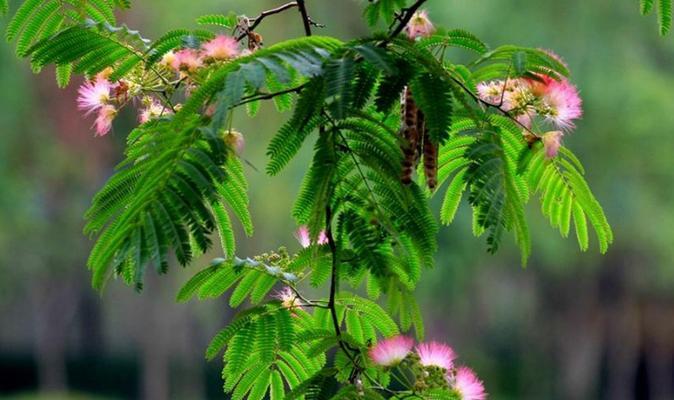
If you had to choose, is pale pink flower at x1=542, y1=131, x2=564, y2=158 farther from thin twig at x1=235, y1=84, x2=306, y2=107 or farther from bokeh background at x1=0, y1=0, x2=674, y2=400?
bokeh background at x1=0, y1=0, x2=674, y2=400

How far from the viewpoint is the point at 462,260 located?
1902cm

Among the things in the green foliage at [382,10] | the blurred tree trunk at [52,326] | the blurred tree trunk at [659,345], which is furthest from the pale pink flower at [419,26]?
the blurred tree trunk at [52,326]

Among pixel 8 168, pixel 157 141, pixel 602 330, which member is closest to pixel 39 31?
pixel 157 141

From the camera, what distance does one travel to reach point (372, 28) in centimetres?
178

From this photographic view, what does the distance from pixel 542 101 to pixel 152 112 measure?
0.68 m

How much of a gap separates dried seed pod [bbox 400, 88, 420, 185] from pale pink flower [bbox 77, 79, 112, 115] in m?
0.62

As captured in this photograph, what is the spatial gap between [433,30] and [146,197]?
55 cm

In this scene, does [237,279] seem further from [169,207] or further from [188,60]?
[169,207]

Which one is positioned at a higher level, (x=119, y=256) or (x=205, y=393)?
(x=205, y=393)

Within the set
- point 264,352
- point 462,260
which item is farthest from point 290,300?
point 462,260

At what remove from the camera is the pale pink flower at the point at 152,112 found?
78.5 inches

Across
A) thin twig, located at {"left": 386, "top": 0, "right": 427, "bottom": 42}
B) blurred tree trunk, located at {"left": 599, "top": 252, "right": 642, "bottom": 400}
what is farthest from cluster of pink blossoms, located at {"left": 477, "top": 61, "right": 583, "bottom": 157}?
blurred tree trunk, located at {"left": 599, "top": 252, "right": 642, "bottom": 400}

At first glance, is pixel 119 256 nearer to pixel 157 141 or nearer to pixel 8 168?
pixel 157 141

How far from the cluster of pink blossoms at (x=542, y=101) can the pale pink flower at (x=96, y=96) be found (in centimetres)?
68
